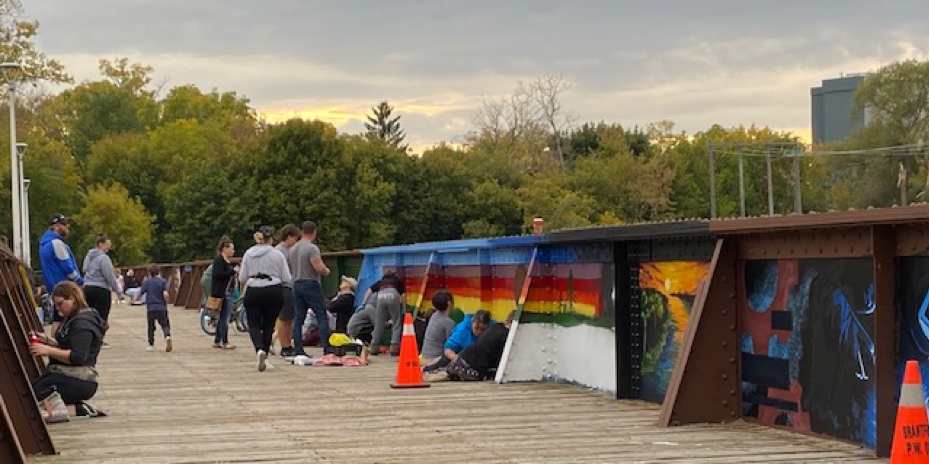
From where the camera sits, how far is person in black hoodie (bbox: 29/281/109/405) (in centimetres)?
1326

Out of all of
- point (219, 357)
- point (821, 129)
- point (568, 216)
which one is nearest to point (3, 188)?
point (568, 216)

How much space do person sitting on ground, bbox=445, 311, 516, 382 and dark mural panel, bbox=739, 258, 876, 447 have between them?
503 centimetres

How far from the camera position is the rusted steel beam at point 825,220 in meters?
9.55

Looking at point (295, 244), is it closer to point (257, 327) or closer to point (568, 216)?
point (257, 327)

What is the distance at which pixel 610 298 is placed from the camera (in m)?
15.0

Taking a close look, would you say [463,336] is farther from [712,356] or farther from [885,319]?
[885,319]

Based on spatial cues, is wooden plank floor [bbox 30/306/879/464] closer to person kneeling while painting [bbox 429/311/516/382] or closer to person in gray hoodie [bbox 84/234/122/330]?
person kneeling while painting [bbox 429/311/516/382]

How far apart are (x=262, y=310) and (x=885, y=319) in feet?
35.5

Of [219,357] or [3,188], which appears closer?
[219,357]

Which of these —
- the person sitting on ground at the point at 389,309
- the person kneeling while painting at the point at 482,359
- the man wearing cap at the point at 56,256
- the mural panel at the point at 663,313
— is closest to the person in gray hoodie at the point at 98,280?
the man wearing cap at the point at 56,256

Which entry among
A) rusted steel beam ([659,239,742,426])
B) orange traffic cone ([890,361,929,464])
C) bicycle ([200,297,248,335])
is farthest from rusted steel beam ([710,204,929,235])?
bicycle ([200,297,248,335])

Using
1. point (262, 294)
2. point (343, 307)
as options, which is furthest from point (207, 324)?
point (262, 294)

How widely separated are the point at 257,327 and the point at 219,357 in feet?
11.1

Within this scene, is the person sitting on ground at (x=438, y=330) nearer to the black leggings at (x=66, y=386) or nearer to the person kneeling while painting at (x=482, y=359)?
the person kneeling while painting at (x=482, y=359)
